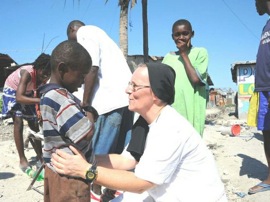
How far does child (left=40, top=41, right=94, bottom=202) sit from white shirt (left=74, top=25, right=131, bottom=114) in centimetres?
83

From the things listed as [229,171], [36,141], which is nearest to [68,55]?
[36,141]

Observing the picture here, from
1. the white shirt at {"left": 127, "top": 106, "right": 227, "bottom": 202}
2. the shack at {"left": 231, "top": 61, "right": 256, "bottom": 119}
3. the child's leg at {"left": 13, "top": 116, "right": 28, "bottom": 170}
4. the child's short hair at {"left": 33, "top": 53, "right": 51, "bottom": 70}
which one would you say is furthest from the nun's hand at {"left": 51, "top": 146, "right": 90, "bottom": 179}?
the shack at {"left": 231, "top": 61, "right": 256, "bottom": 119}

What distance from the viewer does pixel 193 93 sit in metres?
3.31

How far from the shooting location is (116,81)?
2846 millimetres

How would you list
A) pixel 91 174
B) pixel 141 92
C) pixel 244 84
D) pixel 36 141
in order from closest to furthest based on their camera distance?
1. pixel 91 174
2. pixel 141 92
3. pixel 36 141
4. pixel 244 84

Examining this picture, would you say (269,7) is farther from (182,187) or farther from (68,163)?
(68,163)

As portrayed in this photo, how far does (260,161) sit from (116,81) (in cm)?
309

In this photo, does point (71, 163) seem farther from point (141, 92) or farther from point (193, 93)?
point (193, 93)

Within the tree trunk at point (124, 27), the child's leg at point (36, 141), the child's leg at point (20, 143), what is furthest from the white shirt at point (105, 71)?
the tree trunk at point (124, 27)

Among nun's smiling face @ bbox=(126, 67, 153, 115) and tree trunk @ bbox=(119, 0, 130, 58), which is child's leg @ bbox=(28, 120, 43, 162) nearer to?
nun's smiling face @ bbox=(126, 67, 153, 115)

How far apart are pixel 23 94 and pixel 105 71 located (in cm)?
149

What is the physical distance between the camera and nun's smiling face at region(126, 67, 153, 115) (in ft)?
5.57

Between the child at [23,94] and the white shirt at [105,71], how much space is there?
1.22 metres

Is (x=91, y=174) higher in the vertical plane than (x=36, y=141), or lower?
higher
